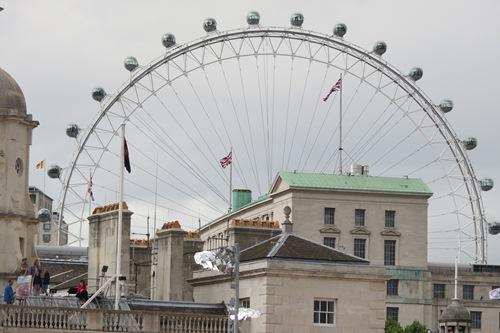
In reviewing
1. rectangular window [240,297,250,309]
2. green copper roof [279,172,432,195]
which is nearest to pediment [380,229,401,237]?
green copper roof [279,172,432,195]

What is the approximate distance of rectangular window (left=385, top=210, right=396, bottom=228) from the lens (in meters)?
163

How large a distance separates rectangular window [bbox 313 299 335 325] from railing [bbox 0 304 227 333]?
3.93 metres

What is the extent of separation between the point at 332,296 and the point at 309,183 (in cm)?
9578

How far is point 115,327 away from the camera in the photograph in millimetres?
60594

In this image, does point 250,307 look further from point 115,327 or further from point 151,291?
point 151,291

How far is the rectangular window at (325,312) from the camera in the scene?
65.1 metres

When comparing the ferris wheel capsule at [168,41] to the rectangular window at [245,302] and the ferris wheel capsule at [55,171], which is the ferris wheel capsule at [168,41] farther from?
the rectangular window at [245,302]

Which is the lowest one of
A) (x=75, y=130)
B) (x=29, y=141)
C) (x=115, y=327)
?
(x=115, y=327)

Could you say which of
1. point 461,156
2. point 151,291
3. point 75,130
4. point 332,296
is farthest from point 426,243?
point 332,296

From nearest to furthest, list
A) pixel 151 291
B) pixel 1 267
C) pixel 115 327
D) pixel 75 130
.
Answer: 1. pixel 115 327
2. pixel 1 267
3. pixel 151 291
4. pixel 75 130

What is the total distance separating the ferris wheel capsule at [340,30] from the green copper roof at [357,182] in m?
18.6

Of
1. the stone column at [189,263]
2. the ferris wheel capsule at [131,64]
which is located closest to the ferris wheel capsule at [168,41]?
the ferris wheel capsule at [131,64]

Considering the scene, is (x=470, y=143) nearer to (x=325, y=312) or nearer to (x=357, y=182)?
(x=357, y=182)

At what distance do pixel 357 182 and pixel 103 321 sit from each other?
103m
